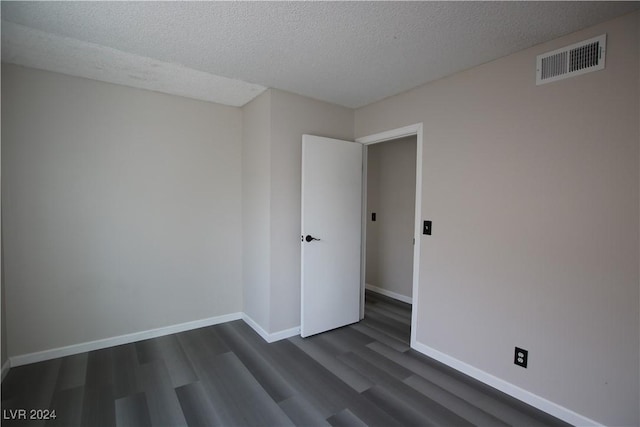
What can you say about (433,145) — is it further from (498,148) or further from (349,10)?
(349,10)

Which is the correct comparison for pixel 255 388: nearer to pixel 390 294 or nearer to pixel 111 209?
pixel 111 209

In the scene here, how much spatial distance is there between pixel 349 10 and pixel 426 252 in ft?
6.34

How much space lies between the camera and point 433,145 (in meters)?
2.58

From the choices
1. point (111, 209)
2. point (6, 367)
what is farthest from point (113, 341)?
point (111, 209)

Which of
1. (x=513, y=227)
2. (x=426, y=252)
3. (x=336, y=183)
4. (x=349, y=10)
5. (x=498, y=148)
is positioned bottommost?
(x=426, y=252)

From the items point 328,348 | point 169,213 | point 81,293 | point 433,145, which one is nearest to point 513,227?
point 433,145

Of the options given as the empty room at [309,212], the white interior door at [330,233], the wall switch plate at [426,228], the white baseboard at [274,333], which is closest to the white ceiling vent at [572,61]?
the empty room at [309,212]

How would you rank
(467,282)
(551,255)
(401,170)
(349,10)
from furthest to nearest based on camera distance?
(401,170), (467,282), (551,255), (349,10)

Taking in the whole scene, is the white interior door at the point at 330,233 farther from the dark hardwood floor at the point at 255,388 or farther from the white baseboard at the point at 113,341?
the white baseboard at the point at 113,341

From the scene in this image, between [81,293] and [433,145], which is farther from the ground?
[433,145]

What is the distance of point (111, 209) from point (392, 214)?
131 inches

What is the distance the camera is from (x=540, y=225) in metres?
1.96

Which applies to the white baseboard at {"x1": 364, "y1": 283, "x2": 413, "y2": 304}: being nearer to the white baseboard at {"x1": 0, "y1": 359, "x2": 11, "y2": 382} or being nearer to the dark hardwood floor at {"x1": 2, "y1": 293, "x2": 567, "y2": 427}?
the dark hardwood floor at {"x1": 2, "y1": 293, "x2": 567, "y2": 427}

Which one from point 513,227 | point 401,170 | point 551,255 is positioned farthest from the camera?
point 401,170
